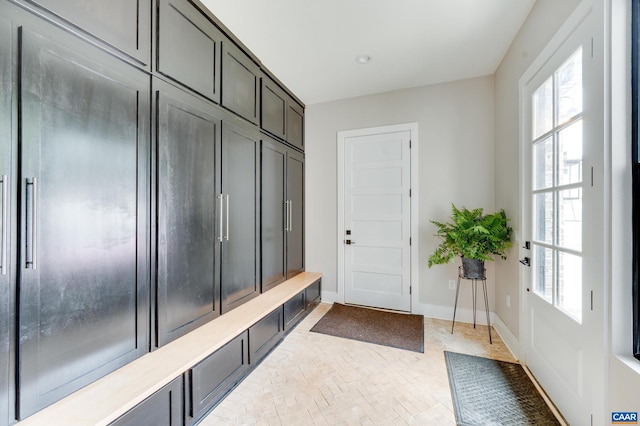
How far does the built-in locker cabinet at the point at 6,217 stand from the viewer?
3.34 ft

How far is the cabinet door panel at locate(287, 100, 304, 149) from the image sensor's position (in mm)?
3412

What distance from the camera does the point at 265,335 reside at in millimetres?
2375

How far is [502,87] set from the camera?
2.75 m

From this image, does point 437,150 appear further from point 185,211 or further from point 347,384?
point 185,211

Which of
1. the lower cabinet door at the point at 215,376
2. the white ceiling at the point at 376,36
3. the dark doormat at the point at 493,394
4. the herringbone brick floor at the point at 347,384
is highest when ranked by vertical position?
the white ceiling at the point at 376,36

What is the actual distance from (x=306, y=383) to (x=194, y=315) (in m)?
0.98

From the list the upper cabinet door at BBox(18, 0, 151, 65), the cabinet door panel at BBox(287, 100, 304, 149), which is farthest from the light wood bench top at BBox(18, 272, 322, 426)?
the cabinet door panel at BBox(287, 100, 304, 149)

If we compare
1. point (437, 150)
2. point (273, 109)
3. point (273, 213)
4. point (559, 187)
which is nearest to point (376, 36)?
point (273, 109)

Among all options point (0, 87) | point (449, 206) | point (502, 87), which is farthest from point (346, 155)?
point (0, 87)

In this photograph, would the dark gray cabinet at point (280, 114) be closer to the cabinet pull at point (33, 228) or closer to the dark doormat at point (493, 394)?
the cabinet pull at point (33, 228)

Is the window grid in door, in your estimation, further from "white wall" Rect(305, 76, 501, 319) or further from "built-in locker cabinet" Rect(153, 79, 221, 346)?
"built-in locker cabinet" Rect(153, 79, 221, 346)

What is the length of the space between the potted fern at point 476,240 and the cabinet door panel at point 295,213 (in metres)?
1.67

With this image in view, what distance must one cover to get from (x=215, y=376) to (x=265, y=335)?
62 centimetres

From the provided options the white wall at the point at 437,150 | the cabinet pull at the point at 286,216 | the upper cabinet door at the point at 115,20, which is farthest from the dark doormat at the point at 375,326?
the upper cabinet door at the point at 115,20
